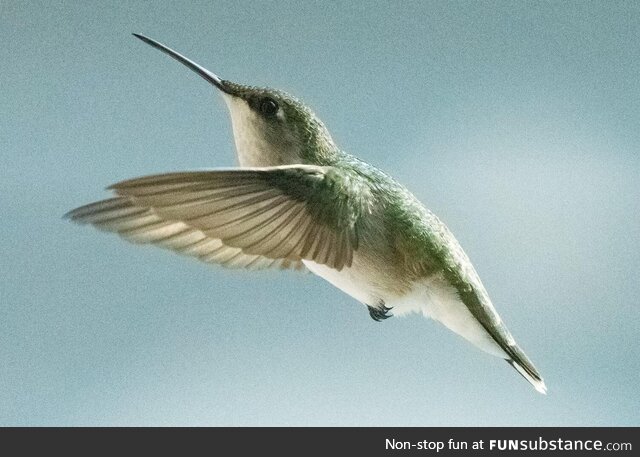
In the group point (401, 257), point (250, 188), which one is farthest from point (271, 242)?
point (401, 257)

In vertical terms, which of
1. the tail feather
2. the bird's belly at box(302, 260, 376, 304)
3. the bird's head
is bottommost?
the tail feather

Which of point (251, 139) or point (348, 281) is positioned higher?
point (251, 139)

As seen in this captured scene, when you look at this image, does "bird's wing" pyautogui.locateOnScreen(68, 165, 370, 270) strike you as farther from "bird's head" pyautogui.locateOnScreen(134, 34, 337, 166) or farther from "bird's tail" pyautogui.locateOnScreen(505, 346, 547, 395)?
"bird's tail" pyautogui.locateOnScreen(505, 346, 547, 395)

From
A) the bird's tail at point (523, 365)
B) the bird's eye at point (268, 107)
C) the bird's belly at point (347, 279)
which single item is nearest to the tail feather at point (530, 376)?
the bird's tail at point (523, 365)

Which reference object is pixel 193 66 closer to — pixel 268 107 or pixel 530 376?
pixel 268 107

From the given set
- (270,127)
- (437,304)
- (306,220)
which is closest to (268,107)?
(270,127)

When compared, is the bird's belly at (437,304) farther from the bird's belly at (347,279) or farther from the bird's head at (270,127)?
the bird's head at (270,127)

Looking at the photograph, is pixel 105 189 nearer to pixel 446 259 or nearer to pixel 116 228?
pixel 116 228

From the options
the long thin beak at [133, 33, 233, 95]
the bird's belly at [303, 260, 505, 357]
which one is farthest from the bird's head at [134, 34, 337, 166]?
the bird's belly at [303, 260, 505, 357]
